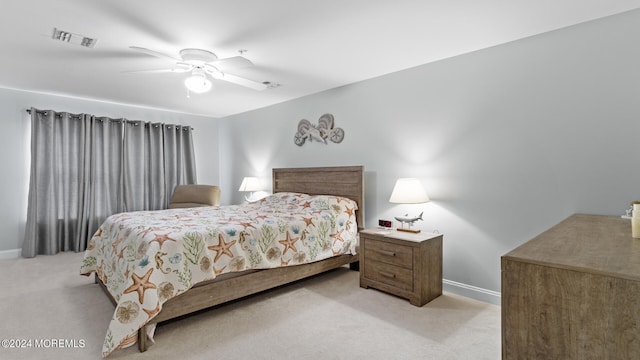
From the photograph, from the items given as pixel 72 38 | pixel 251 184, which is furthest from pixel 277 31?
pixel 251 184

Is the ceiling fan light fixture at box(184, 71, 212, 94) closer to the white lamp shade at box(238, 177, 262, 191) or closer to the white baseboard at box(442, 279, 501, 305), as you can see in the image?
the white lamp shade at box(238, 177, 262, 191)

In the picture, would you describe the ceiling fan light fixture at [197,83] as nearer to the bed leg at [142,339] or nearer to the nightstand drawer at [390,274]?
the bed leg at [142,339]

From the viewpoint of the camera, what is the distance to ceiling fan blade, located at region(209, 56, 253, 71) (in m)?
2.68

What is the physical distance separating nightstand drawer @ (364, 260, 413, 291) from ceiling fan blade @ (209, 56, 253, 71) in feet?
7.26

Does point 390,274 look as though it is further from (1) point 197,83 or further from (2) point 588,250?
(1) point 197,83

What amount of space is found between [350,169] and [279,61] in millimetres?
1489

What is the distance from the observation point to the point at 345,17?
2.29m

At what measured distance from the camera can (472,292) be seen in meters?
2.94

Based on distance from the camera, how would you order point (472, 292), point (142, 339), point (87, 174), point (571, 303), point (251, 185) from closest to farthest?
point (571, 303)
point (142, 339)
point (472, 292)
point (87, 174)
point (251, 185)

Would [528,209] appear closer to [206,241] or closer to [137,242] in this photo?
[206,241]

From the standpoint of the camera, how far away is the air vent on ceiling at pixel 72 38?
250 cm

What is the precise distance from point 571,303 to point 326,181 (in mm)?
3270

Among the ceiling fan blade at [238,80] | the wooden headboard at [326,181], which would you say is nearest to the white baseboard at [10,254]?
the wooden headboard at [326,181]

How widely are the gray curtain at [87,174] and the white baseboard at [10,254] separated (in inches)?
7.3
